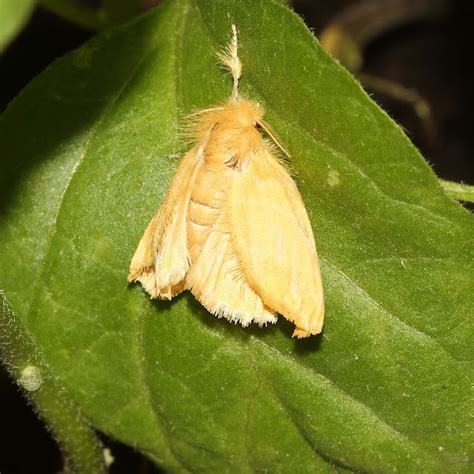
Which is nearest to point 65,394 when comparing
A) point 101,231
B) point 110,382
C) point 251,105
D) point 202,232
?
point 110,382

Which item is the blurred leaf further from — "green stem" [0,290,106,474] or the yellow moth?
"green stem" [0,290,106,474]

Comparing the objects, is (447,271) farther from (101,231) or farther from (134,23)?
(134,23)

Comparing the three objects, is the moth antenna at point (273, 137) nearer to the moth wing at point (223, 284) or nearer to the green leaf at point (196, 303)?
the green leaf at point (196, 303)

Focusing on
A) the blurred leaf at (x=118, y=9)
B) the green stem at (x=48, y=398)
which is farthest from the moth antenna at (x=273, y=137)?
the blurred leaf at (x=118, y=9)

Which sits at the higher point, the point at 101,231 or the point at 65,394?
the point at 101,231

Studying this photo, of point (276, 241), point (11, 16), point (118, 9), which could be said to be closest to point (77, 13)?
point (118, 9)
